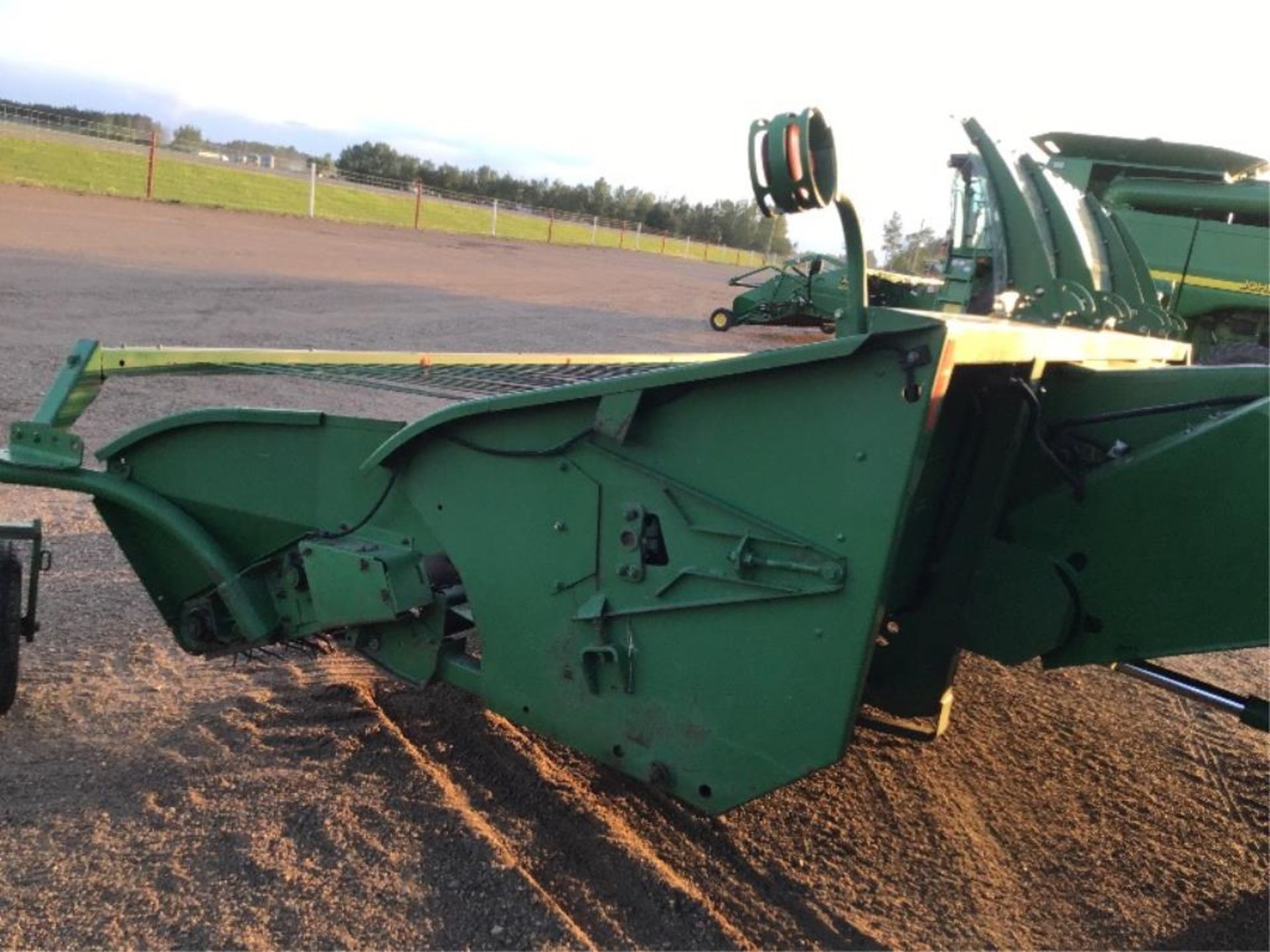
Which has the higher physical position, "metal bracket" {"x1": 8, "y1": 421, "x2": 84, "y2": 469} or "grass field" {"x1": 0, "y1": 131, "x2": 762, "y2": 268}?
"grass field" {"x1": 0, "y1": 131, "x2": 762, "y2": 268}

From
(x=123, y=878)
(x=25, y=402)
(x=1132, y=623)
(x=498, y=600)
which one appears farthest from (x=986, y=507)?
(x=25, y=402)

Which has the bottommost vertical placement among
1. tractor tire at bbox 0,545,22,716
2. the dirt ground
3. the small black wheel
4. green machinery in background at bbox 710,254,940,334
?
the dirt ground

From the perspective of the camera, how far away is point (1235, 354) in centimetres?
1264

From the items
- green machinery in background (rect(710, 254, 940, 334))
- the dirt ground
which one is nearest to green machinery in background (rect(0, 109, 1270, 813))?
the dirt ground

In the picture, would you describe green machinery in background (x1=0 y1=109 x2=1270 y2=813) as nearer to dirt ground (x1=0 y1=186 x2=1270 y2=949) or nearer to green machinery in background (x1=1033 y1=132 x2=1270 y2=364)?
dirt ground (x1=0 y1=186 x2=1270 y2=949)

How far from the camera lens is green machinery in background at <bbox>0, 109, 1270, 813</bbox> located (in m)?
2.68

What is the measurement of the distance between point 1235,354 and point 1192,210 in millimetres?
1689

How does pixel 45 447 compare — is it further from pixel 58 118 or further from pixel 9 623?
pixel 58 118

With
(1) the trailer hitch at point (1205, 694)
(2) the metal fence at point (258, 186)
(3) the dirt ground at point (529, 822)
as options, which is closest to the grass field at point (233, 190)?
(2) the metal fence at point (258, 186)

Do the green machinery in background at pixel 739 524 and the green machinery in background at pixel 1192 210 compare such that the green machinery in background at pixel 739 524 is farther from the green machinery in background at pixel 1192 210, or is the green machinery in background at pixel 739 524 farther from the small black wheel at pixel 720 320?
the small black wheel at pixel 720 320

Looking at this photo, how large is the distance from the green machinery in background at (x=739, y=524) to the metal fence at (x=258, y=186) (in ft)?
75.5

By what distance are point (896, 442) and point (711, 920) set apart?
1.39 meters

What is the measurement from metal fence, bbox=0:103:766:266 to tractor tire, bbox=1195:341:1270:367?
20920 millimetres

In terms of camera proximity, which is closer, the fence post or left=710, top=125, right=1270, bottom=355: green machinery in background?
left=710, top=125, right=1270, bottom=355: green machinery in background
